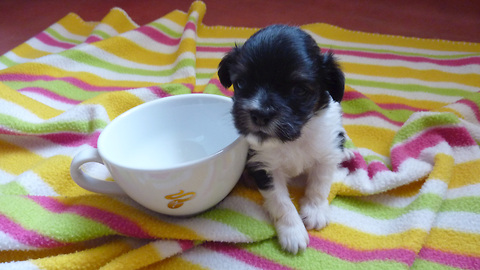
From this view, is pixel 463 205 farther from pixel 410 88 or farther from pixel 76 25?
pixel 76 25

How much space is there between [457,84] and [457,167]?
0.74m

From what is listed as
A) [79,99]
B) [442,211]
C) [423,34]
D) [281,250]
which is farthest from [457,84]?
[79,99]

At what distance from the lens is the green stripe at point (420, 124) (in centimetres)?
141

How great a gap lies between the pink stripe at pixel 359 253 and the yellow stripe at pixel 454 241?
0.10 meters

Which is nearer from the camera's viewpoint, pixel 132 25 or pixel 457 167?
pixel 457 167

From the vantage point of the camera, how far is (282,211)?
1111mm

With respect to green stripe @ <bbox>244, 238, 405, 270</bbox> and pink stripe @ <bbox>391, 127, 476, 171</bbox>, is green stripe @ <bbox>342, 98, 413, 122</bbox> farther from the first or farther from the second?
green stripe @ <bbox>244, 238, 405, 270</bbox>

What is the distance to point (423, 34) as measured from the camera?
2.36 meters

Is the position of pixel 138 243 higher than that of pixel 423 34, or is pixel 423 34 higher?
pixel 423 34

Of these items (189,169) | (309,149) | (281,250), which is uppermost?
(189,169)

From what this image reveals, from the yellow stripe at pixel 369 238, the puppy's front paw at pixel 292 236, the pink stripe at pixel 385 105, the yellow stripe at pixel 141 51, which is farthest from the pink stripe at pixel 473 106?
the yellow stripe at pixel 141 51

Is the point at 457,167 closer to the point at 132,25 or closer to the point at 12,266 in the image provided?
the point at 12,266

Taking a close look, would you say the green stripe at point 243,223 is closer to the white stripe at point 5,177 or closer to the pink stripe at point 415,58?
the white stripe at point 5,177

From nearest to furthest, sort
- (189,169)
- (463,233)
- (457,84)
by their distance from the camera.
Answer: (189,169), (463,233), (457,84)
